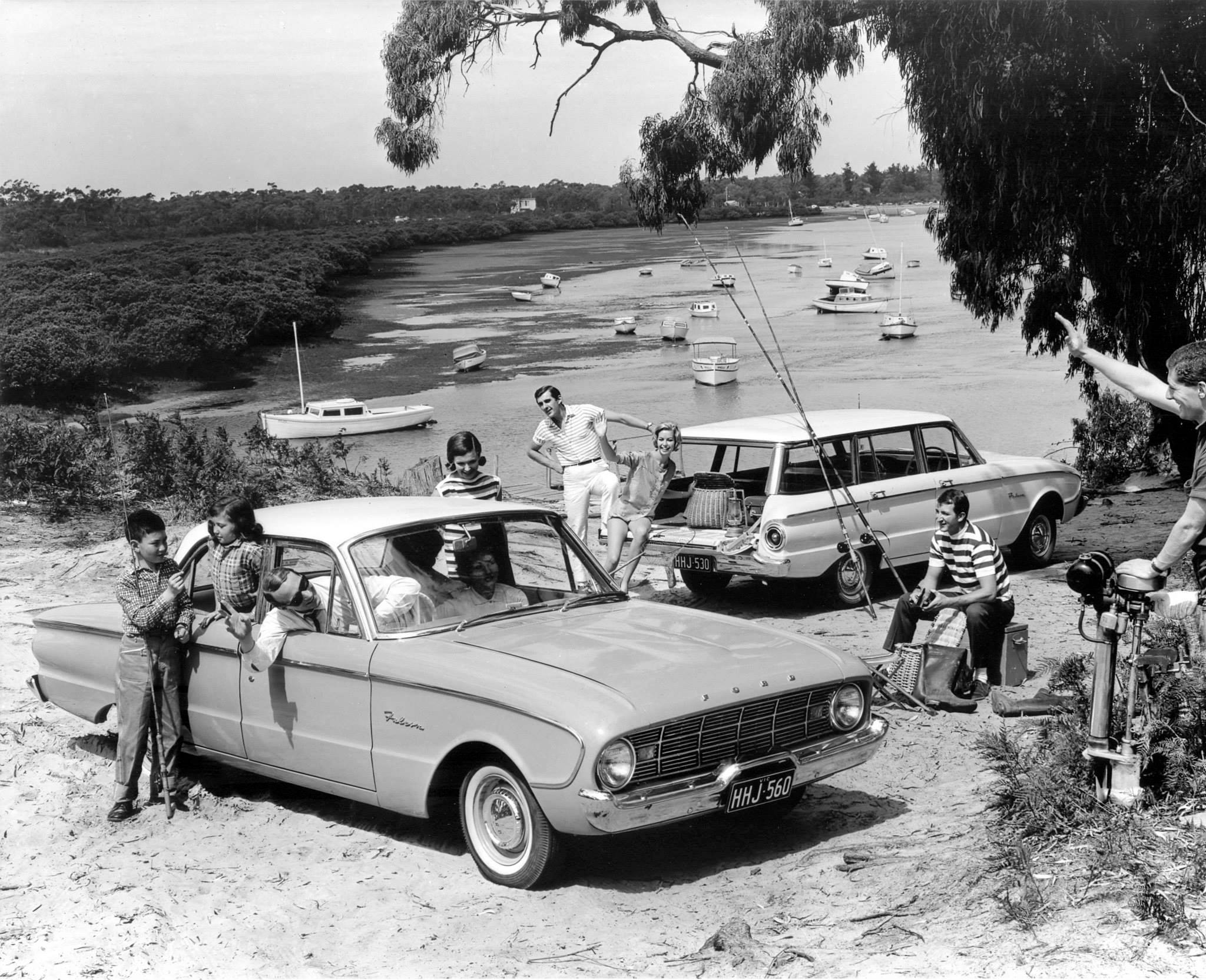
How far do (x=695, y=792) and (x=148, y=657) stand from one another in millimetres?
3075

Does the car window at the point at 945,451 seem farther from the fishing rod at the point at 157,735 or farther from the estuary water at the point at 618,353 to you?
the estuary water at the point at 618,353

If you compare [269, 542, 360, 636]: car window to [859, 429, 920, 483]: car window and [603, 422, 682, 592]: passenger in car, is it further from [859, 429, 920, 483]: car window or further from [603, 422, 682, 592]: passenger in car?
[859, 429, 920, 483]: car window

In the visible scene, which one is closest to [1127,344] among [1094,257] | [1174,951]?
[1094,257]

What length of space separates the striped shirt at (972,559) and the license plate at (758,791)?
325 centimetres

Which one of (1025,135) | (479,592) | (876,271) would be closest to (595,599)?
(479,592)

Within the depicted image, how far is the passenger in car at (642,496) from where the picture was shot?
11125 mm

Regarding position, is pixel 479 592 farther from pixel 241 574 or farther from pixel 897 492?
pixel 897 492

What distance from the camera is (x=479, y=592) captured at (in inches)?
254

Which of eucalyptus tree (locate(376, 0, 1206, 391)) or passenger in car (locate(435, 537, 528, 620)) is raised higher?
eucalyptus tree (locate(376, 0, 1206, 391))

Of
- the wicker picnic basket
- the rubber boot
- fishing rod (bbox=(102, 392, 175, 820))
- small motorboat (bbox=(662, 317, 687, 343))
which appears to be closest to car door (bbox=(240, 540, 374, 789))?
fishing rod (bbox=(102, 392, 175, 820))

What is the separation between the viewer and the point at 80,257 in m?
70.7

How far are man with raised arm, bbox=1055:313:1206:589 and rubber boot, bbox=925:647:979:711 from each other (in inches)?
103

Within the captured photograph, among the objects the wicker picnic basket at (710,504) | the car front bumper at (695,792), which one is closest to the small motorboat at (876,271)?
the wicker picnic basket at (710,504)

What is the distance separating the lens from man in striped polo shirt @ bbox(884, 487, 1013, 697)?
827 cm
